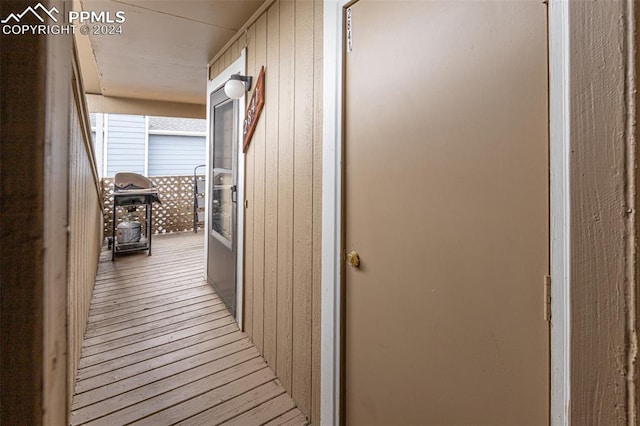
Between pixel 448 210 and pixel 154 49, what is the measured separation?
3.46 metres

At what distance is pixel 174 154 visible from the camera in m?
9.25

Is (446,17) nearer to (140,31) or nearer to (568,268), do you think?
(568,268)

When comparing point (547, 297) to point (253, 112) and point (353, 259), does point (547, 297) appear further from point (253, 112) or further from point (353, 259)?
point (253, 112)

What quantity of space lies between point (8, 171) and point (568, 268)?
94 cm

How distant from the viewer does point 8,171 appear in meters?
0.26

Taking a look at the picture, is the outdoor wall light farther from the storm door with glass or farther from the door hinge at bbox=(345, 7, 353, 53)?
the door hinge at bbox=(345, 7, 353, 53)

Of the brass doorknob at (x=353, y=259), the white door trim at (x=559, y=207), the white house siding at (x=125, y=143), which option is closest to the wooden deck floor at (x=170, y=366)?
the brass doorknob at (x=353, y=259)

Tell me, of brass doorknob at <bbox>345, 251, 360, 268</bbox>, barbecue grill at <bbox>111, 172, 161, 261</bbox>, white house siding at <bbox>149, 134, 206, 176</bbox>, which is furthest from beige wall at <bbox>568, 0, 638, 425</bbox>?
white house siding at <bbox>149, 134, 206, 176</bbox>

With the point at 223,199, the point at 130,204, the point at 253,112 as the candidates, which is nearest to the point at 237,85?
the point at 253,112

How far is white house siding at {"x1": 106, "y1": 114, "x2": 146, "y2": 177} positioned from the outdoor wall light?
22.8 feet

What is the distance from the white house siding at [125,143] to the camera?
8.28 meters

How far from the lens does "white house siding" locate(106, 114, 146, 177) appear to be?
27.2ft

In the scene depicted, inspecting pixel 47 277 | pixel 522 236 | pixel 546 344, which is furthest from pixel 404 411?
pixel 47 277

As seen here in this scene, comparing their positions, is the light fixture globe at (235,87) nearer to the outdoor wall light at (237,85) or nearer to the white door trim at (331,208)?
the outdoor wall light at (237,85)
